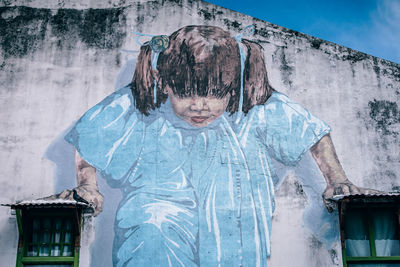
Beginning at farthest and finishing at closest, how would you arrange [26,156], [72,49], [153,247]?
[72,49] → [26,156] → [153,247]

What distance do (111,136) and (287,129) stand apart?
3.40 metres

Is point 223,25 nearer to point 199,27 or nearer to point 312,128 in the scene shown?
point 199,27

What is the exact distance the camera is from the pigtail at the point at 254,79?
9.98 meters

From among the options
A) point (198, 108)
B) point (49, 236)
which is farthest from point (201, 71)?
point (49, 236)

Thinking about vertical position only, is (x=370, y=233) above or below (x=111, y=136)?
below

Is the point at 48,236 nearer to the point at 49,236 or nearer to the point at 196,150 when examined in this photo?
the point at 49,236

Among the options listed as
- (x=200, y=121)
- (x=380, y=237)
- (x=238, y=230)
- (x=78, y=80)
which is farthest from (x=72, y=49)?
(x=380, y=237)

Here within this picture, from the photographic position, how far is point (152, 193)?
361 inches

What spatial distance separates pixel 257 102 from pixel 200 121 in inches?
47.3

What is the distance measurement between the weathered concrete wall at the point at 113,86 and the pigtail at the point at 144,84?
37 centimetres

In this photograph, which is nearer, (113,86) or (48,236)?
(48,236)

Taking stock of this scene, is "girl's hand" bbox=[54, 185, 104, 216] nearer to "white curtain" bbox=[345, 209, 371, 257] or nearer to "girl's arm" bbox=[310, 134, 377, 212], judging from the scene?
"girl's arm" bbox=[310, 134, 377, 212]

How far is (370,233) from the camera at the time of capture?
30.1 ft

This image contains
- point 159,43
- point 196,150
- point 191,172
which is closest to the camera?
point 191,172
